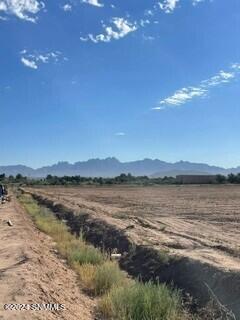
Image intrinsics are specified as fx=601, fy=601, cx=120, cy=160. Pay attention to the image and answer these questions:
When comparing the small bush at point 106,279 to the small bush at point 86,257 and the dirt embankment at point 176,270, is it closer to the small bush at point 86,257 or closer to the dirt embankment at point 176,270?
the dirt embankment at point 176,270

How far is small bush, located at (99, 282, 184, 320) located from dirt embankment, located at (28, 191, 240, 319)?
1023mm

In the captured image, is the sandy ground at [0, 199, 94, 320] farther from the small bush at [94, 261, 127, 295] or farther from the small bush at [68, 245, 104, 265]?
the small bush at [94, 261, 127, 295]

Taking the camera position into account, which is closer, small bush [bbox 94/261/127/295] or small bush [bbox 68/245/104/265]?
small bush [bbox 94/261/127/295]

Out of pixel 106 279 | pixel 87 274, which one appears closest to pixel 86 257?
pixel 87 274

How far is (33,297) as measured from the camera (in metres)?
12.0

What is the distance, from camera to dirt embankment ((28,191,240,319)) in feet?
40.7

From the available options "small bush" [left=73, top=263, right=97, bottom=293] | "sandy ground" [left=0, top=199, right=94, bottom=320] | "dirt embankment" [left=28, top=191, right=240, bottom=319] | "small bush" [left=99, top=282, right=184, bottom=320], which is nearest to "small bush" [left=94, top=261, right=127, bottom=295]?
"small bush" [left=73, top=263, right=97, bottom=293]

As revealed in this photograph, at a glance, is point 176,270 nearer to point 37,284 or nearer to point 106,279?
point 106,279

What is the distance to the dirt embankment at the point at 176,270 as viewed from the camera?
12398 mm

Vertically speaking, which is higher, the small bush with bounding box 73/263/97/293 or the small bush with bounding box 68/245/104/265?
the small bush with bounding box 68/245/104/265

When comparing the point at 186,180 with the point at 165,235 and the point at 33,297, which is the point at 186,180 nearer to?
the point at 165,235

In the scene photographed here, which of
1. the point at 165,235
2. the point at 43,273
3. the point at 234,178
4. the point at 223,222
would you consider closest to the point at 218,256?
the point at 43,273

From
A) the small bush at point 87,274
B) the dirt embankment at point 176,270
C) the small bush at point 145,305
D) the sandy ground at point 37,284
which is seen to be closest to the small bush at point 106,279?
the small bush at point 87,274

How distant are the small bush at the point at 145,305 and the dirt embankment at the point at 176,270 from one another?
102 centimetres
